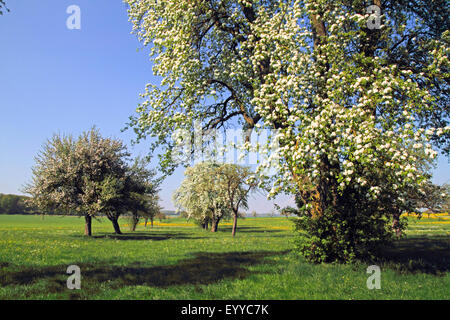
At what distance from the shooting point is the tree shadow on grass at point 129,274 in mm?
9836

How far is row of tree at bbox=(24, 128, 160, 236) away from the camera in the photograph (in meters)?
31.9

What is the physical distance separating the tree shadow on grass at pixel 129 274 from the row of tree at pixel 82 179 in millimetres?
18443

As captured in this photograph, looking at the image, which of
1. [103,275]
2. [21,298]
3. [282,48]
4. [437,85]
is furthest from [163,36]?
[437,85]

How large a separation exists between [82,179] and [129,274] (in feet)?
80.4

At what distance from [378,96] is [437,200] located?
26.3m

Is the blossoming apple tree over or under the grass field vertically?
over

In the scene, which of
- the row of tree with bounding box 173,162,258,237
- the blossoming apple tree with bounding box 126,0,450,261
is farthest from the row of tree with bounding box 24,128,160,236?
the blossoming apple tree with bounding box 126,0,450,261

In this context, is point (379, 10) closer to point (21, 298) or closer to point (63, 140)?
point (21, 298)

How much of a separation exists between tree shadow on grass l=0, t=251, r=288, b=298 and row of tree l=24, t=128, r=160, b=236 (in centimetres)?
1844

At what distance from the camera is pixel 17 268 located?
12.1 metres

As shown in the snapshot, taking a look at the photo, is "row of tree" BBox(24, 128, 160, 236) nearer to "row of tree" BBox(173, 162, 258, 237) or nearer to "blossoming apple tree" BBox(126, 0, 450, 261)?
"row of tree" BBox(173, 162, 258, 237)

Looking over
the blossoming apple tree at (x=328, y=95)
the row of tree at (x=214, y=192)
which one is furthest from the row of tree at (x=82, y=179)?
the blossoming apple tree at (x=328, y=95)

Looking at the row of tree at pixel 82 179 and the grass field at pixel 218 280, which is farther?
the row of tree at pixel 82 179

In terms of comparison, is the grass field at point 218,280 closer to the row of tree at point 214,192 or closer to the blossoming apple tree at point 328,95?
the blossoming apple tree at point 328,95
